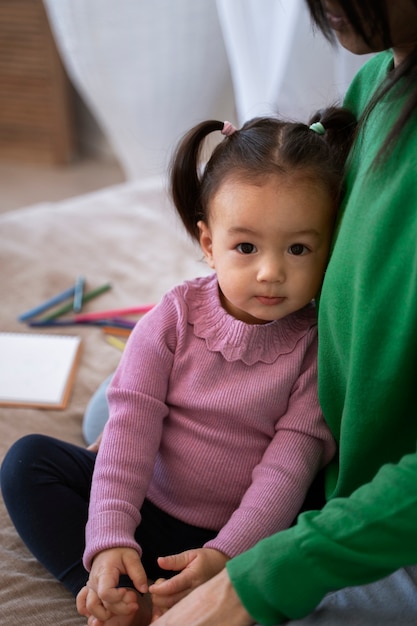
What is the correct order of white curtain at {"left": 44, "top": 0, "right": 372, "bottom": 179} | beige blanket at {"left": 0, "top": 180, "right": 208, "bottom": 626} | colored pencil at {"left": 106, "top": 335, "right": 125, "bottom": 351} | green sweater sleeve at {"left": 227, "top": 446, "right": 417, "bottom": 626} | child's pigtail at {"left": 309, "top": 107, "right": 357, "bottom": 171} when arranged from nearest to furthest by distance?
green sweater sleeve at {"left": 227, "top": 446, "right": 417, "bottom": 626}, child's pigtail at {"left": 309, "top": 107, "right": 357, "bottom": 171}, beige blanket at {"left": 0, "top": 180, "right": 208, "bottom": 626}, colored pencil at {"left": 106, "top": 335, "right": 125, "bottom": 351}, white curtain at {"left": 44, "top": 0, "right": 372, "bottom": 179}

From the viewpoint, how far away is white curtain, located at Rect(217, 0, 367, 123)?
1.76 meters

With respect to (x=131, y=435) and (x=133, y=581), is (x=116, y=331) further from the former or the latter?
(x=133, y=581)

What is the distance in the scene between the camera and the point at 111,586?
0.89 metres

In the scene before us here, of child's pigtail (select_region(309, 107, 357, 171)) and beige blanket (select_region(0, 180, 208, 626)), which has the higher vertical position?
child's pigtail (select_region(309, 107, 357, 171))

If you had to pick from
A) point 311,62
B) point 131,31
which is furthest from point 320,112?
point 131,31

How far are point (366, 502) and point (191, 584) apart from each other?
0.79 feet

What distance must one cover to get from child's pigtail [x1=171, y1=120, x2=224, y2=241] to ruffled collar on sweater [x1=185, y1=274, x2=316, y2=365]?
0.44 ft

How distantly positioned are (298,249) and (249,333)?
12cm

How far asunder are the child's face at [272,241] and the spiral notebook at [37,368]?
1.84 feet

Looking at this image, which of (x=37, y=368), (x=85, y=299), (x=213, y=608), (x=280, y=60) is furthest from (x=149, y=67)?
(x=213, y=608)

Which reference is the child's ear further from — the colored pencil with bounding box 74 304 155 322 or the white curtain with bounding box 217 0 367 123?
the white curtain with bounding box 217 0 367 123

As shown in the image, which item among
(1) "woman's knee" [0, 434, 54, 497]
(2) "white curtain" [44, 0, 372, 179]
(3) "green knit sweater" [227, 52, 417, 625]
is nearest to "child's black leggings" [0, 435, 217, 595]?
(1) "woman's knee" [0, 434, 54, 497]

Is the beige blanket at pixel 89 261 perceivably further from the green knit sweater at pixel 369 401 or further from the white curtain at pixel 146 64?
the green knit sweater at pixel 369 401

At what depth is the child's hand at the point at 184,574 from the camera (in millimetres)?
881
